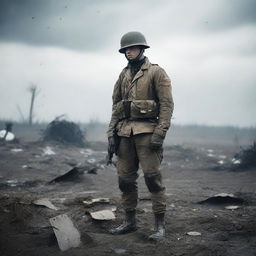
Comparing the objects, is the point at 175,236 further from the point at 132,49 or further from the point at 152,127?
the point at 132,49

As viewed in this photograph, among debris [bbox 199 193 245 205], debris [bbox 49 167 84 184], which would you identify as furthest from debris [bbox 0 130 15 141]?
debris [bbox 199 193 245 205]

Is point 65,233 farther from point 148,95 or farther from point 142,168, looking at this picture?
point 148,95

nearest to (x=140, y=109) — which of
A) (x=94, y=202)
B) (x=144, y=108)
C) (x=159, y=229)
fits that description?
(x=144, y=108)

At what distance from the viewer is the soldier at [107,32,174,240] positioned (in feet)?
13.4

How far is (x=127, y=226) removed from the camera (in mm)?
4398

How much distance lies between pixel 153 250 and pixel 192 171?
1019 centimetres

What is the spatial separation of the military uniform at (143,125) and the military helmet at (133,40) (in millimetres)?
233

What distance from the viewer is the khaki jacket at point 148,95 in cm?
409

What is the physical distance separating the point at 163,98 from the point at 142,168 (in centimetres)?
93

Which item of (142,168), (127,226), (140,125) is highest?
(140,125)

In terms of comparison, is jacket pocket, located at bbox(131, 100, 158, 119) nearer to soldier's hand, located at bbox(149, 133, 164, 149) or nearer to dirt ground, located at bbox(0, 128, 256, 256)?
soldier's hand, located at bbox(149, 133, 164, 149)

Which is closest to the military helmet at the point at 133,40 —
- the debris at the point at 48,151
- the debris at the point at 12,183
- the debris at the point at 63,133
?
the debris at the point at 12,183

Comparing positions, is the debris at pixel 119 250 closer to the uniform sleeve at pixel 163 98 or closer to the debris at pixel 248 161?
the uniform sleeve at pixel 163 98

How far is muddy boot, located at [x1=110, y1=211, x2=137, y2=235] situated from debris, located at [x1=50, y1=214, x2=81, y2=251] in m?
0.57
